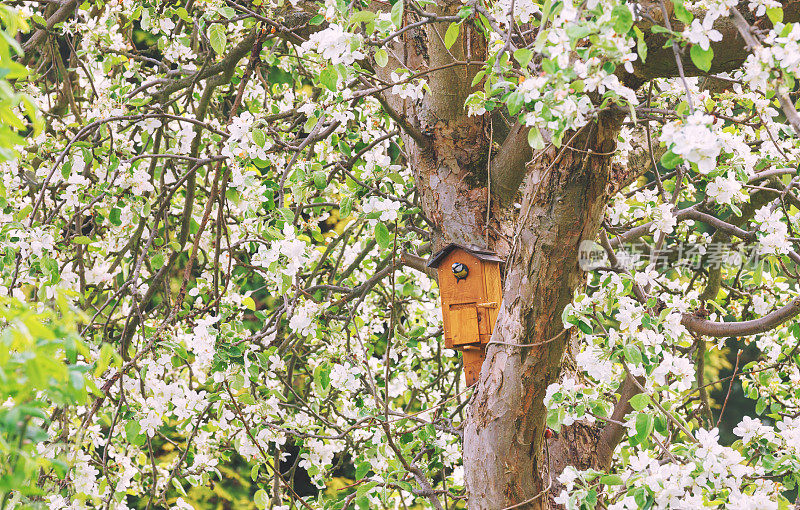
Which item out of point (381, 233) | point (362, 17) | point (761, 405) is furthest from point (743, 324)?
point (362, 17)

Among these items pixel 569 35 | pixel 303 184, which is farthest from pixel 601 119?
pixel 303 184

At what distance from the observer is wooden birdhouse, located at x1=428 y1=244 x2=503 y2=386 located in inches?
85.4

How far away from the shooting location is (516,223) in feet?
6.27

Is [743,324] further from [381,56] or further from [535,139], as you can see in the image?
[381,56]

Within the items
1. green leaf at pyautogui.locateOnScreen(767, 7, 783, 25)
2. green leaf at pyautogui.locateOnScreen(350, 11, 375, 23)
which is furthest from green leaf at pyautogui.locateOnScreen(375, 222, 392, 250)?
green leaf at pyautogui.locateOnScreen(767, 7, 783, 25)

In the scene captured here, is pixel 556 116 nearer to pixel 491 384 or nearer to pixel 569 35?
pixel 569 35

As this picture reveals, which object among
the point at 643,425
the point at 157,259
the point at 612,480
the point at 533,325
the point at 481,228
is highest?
the point at 157,259

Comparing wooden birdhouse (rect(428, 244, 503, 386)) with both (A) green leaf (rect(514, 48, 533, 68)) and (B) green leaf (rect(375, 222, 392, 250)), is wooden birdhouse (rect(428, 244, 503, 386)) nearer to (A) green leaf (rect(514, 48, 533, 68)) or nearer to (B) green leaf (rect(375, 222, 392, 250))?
(B) green leaf (rect(375, 222, 392, 250))

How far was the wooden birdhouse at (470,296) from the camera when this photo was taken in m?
2.17

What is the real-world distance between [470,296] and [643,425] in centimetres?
75

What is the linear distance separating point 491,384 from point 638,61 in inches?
34.4

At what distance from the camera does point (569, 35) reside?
3.54 feet

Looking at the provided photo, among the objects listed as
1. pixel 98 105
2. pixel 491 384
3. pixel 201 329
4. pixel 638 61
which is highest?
pixel 98 105

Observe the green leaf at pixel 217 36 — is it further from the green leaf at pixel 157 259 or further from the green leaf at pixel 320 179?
the green leaf at pixel 157 259
